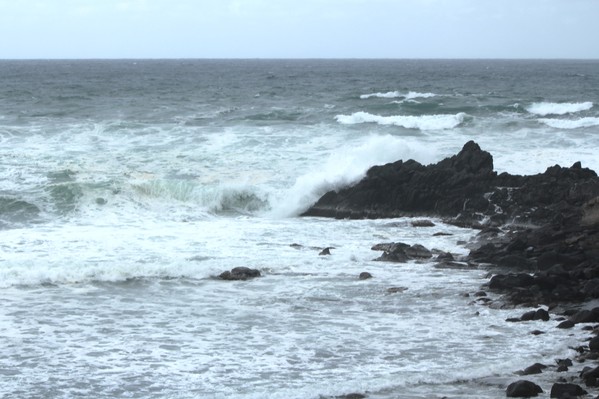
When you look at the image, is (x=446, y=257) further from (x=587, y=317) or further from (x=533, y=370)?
(x=533, y=370)

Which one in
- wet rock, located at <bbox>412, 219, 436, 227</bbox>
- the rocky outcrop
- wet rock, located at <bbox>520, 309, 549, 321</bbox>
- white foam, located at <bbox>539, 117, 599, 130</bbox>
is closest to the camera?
wet rock, located at <bbox>520, 309, 549, 321</bbox>

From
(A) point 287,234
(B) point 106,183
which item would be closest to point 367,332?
(A) point 287,234

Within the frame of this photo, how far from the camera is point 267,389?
367 inches

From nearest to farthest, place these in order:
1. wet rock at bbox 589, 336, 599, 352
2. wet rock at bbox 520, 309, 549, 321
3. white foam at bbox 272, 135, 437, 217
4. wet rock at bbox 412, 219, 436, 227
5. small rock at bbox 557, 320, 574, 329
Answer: wet rock at bbox 589, 336, 599, 352 → small rock at bbox 557, 320, 574, 329 → wet rock at bbox 520, 309, 549, 321 → wet rock at bbox 412, 219, 436, 227 → white foam at bbox 272, 135, 437, 217

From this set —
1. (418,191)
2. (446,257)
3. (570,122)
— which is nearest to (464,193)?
(418,191)

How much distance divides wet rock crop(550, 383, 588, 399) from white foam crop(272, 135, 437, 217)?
11701 mm

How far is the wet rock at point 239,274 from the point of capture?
14055 millimetres

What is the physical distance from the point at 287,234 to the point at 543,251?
507cm

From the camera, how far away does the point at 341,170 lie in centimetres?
2167

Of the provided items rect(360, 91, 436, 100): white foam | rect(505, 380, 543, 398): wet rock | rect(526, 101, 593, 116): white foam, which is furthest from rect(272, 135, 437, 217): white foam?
rect(360, 91, 436, 100): white foam

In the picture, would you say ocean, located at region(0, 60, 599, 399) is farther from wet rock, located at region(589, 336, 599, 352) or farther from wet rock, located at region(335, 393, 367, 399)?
wet rock, located at region(589, 336, 599, 352)

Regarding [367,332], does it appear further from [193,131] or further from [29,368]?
[193,131]

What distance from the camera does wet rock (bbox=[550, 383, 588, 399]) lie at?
8.73 metres

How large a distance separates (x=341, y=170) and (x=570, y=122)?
47.1 feet
